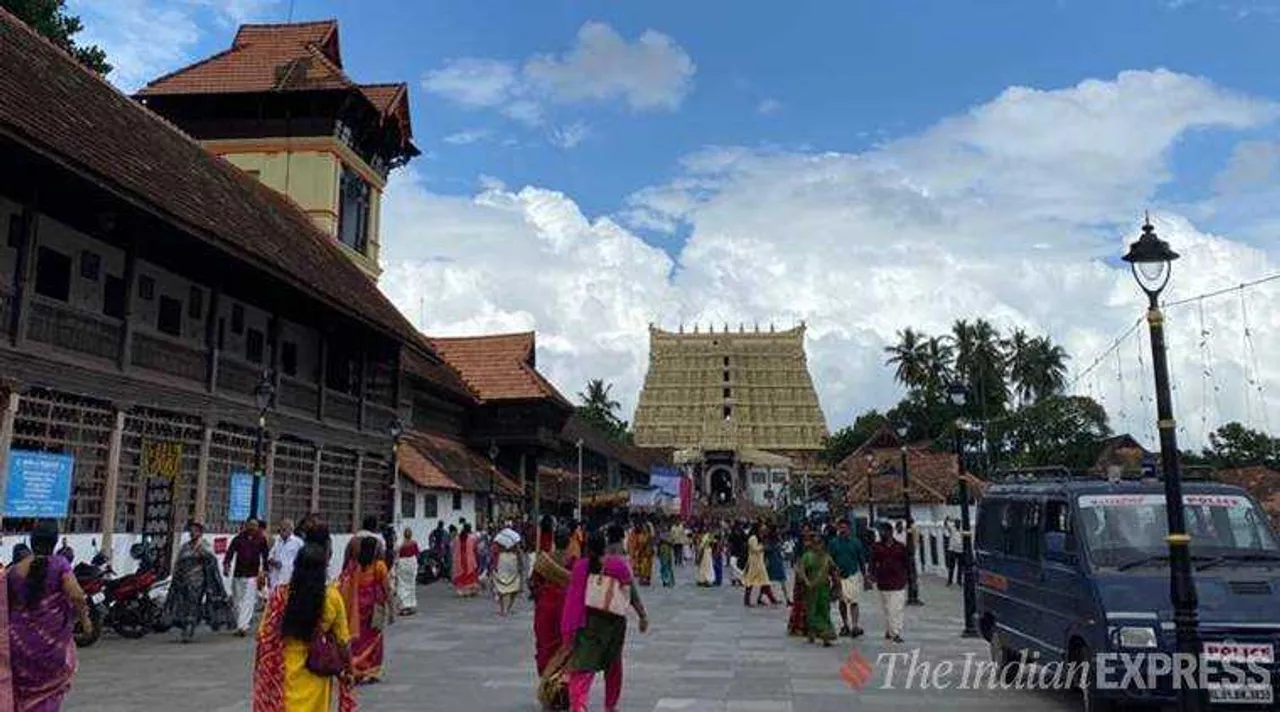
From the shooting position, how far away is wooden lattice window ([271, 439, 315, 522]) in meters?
22.5

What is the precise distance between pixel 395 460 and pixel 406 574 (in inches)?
303

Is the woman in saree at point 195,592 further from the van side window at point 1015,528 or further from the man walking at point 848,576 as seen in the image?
the van side window at point 1015,528

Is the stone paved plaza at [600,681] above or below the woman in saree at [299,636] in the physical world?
below

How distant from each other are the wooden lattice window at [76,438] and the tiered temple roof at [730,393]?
9164cm

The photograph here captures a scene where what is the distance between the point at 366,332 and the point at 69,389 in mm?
11308

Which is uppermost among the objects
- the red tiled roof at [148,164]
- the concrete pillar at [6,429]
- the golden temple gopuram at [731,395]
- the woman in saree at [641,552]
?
the golden temple gopuram at [731,395]

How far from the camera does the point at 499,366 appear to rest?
40625 millimetres

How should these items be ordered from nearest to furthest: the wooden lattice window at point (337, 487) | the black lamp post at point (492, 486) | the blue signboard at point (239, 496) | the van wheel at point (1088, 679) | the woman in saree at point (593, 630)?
1. the van wheel at point (1088, 679)
2. the woman in saree at point (593, 630)
3. the blue signboard at point (239, 496)
4. the wooden lattice window at point (337, 487)
5. the black lamp post at point (492, 486)

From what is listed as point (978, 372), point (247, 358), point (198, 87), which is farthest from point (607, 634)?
point (978, 372)

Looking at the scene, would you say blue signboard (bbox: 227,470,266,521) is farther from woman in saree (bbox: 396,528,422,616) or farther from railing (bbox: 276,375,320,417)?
woman in saree (bbox: 396,528,422,616)

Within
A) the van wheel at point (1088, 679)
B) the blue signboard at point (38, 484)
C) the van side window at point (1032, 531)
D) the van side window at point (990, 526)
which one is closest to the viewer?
the van wheel at point (1088, 679)

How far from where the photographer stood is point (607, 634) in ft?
26.6

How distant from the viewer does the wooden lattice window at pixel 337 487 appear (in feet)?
82.6

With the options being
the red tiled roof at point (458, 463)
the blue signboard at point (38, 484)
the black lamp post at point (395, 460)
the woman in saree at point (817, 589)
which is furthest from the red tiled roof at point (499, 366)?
the woman in saree at point (817, 589)
